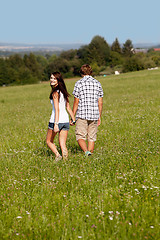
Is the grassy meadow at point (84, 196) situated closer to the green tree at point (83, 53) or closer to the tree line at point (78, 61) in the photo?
the tree line at point (78, 61)

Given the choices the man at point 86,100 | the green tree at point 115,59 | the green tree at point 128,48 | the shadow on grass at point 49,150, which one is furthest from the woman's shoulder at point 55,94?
the green tree at point 128,48

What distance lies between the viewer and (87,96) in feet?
25.5

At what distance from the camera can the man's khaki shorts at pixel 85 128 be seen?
7.87 metres

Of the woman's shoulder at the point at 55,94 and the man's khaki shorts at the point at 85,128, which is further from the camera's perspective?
the man's khaki shorts at the point at 85,128

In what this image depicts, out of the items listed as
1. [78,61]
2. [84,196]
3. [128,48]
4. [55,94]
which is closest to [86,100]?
[55,94]

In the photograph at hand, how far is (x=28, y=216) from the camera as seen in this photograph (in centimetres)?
432

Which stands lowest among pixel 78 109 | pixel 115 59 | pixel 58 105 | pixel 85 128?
pixel 115 59

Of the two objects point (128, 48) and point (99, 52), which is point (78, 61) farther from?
point (128, 48)

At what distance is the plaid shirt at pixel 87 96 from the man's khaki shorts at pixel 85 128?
0.17 m

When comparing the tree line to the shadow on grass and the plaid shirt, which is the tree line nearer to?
the shadow on grass

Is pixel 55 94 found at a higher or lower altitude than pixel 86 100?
higher

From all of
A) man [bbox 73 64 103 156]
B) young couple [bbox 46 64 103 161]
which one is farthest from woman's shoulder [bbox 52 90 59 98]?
man [bbox 73 64 103 156]

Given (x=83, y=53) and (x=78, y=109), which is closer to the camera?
(x=78, y=109)

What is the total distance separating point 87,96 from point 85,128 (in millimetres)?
874
